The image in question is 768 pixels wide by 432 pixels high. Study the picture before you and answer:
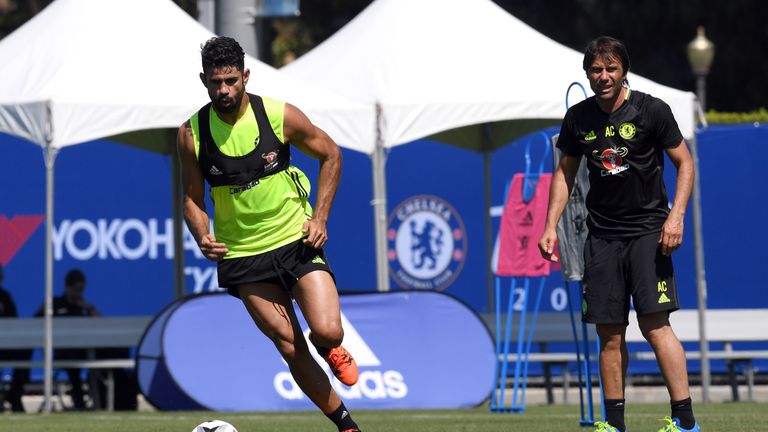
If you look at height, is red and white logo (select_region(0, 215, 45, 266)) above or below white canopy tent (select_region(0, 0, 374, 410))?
below

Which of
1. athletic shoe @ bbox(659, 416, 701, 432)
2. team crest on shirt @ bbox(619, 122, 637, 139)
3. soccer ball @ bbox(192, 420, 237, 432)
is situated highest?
team crest on shirt @ bbox(619, 122, 637, 139)

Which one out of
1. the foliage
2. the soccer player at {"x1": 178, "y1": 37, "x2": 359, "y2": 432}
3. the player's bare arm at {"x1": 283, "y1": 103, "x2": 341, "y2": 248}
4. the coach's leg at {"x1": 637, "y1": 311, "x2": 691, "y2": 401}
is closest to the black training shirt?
the coach's leg at {"x1": 637, "y1": 311, "x2": 691, "y2": 401}

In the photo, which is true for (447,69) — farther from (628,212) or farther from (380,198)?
(628,212)

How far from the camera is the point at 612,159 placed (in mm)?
8172

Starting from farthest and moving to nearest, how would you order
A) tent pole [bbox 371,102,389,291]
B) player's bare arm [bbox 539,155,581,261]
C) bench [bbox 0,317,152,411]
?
bench [bbox 0,317,152,411] < tent pole [bbox 371,102,389,291] < player's bare arm [bbox 539,155,581,261]

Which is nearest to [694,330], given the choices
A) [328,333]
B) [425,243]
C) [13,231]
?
[425,243]

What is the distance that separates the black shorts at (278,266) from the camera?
7.95 m

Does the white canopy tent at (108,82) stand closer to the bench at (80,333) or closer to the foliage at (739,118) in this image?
the bench at (80,333)

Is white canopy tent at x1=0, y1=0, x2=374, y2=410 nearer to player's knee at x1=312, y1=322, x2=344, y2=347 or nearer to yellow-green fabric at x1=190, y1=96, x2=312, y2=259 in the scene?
yellow-green fabric at x1=190, y1=96, x2=312, y2=259

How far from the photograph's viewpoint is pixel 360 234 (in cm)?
1812

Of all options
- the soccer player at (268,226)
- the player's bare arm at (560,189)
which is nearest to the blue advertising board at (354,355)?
the player's bare arm at (560,189)

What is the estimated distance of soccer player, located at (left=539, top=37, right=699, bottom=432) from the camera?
8.09 m

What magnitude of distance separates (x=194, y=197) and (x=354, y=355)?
559cm

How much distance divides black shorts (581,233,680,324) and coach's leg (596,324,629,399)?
88 mm
